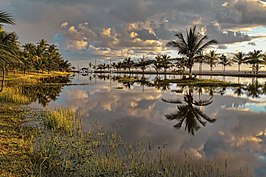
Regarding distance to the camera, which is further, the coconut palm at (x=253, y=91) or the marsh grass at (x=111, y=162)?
the coconut palm at (x=253, y=91)

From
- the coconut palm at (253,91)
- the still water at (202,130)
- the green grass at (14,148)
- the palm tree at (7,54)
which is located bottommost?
the still water at (202,130)

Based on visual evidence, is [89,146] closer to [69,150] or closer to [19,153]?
[69,150]

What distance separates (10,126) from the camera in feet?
33.1

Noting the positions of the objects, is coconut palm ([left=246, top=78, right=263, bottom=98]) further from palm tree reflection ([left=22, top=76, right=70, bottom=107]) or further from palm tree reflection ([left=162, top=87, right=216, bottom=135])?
palm tree reflection ([left=22, top=76, right=70, bottom=107])

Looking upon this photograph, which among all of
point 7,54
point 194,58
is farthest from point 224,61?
A: point 7,54

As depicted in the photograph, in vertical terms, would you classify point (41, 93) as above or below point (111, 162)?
above

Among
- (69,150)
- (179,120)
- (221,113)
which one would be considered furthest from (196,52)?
(69,150)

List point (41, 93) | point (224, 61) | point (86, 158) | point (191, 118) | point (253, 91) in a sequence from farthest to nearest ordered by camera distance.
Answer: point (224, 61) < point (253, 91) < point (41, 93) < point (191, 118) < point (86, 158)

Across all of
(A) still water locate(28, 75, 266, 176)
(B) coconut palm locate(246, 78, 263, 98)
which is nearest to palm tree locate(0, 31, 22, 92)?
(A) still water locate(28, 75, 266, 176)

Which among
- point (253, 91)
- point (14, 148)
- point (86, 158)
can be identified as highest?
point (253, 91)

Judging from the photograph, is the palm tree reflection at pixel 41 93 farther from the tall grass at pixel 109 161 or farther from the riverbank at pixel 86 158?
the tall grass at pixel 109 161

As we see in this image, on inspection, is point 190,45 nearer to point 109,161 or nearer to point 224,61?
point 109,161

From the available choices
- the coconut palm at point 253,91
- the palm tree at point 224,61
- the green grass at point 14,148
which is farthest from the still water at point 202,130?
the palm tree at point 224,61

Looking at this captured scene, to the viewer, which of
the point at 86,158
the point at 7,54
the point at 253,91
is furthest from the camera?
the point at 253,91
